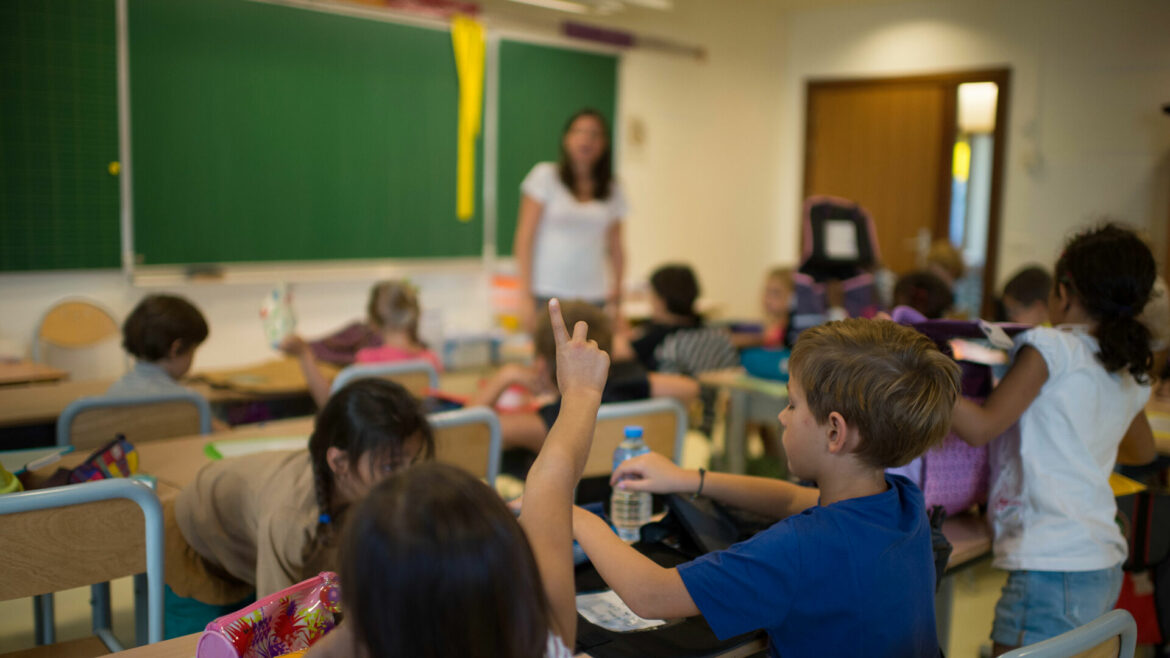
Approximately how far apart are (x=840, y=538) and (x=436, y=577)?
0.65 m

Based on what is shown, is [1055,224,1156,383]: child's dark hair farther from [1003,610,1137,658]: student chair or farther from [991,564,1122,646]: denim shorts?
[1003,610,1137,658]: student chair

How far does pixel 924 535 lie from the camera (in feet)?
4.42

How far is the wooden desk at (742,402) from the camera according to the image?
3.73m

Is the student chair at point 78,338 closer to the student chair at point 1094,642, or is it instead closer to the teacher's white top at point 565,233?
the teacher's white top at point 565,233

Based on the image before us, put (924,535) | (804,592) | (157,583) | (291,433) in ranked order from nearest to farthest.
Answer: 1. (804,592)
2. (924,535)
3. (157,583)
4. (291,433)

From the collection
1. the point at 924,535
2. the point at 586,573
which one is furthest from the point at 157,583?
the point at 924,535

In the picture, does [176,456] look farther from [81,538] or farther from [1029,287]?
[1029,287]

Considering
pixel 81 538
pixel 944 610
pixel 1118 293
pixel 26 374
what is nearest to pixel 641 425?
pixel 944 610

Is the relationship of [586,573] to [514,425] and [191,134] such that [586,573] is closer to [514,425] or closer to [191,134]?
[514,425]

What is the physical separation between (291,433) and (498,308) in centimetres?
353

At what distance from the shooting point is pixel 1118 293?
6.32ft

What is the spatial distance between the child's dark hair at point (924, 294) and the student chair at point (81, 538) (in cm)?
269

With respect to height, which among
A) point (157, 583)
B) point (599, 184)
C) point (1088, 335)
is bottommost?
point (157, 583)

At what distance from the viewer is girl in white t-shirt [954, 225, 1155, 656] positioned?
6.13 feet
